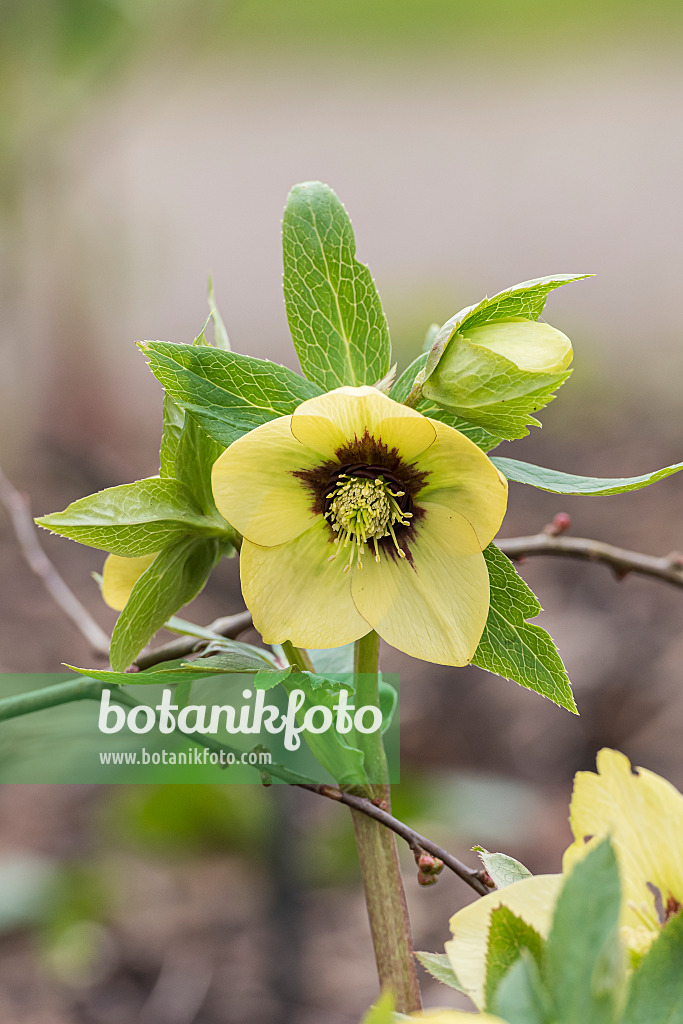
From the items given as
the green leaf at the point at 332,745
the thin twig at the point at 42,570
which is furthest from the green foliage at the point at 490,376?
the thin twig at the point at 42,570

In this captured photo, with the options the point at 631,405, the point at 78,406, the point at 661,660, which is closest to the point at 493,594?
the point at 661,660

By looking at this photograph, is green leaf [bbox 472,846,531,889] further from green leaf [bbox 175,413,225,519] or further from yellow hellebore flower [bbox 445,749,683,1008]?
green leaf [bbox 175,413,225,519]

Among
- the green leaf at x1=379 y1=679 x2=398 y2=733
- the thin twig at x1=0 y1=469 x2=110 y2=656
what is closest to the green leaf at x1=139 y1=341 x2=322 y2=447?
the green leaf at x1=379 y1=679 x2=398 y2=733

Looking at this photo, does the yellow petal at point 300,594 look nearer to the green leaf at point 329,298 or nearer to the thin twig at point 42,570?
the green leaf at point 329,298

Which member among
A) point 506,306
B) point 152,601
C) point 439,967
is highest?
point 506,306

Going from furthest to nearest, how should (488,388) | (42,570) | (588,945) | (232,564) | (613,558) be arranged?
(232,564), (42,570), (613,558), (488,388), (588,945)

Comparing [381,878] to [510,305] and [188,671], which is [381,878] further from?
[510,305]

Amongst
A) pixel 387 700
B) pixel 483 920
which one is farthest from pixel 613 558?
pixel 483 920

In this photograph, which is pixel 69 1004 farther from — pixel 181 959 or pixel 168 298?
pixel 168 298
